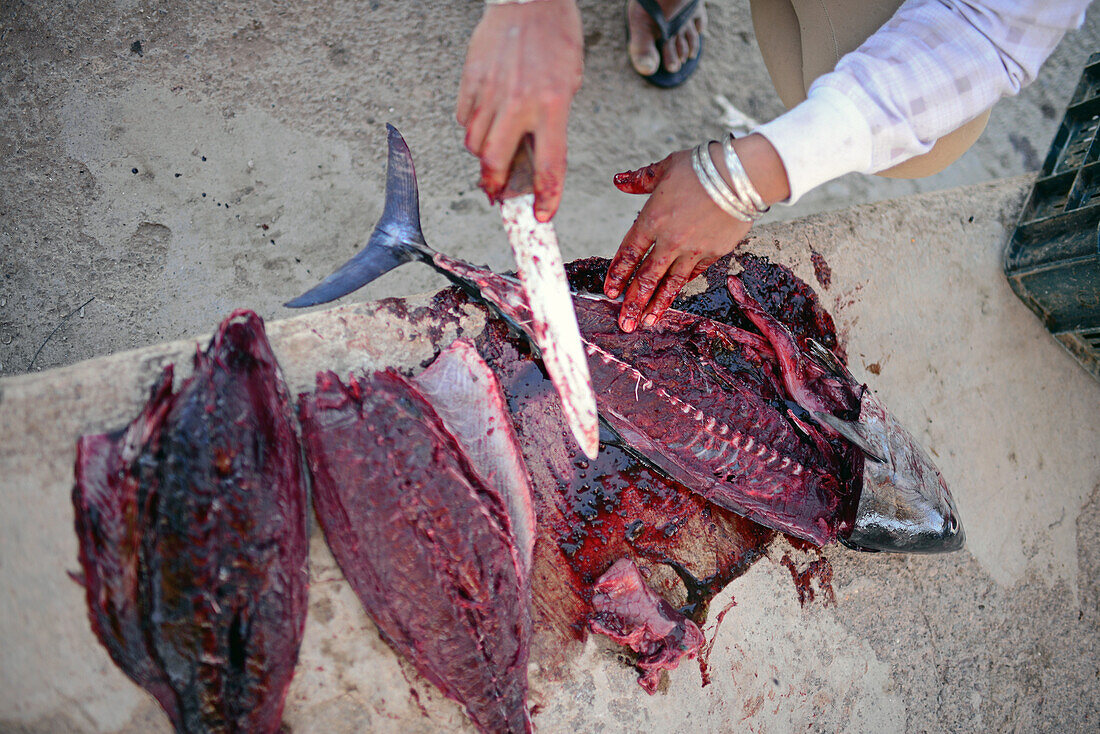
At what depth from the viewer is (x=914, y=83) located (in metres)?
1.59

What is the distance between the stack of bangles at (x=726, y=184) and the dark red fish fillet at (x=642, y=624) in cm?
107

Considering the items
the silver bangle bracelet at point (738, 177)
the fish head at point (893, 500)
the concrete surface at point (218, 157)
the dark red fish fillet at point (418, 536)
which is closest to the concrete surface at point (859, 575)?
the dark red fish fillet at point (418, 536)

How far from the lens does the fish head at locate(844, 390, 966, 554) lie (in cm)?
196

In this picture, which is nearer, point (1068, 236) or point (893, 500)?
point (893, 500)

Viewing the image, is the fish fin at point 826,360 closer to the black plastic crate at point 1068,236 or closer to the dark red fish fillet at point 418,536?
the black plastic crate at point 1068,236

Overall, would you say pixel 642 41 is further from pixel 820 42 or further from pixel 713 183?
pixel 713 183

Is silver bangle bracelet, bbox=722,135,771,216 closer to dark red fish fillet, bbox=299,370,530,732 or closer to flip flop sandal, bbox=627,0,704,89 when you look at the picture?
dark red fish fillet, bbox=299,370,530,732

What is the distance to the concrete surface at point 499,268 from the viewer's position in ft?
6.71

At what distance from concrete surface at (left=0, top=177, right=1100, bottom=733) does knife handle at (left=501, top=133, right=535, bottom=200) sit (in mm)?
573

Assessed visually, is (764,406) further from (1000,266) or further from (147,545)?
(147,545)

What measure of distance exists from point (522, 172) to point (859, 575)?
183 cm

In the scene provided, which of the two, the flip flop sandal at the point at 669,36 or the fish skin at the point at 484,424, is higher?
the flip flop sandal at the point at 669,36

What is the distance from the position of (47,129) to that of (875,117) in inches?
117

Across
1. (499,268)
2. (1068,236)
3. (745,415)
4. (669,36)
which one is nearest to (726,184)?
(745,415)
